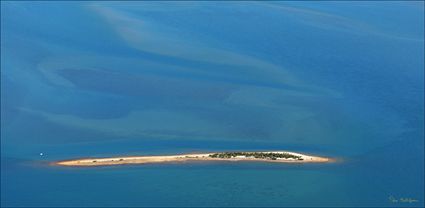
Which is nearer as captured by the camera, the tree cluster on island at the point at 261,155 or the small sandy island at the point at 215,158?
the small sandy island at the point at 215,158

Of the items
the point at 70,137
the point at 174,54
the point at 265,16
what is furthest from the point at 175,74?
the point at 265,16

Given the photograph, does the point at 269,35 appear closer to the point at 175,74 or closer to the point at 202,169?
the point at 175,74

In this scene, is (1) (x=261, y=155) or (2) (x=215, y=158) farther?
(1) (x=261, y=155)

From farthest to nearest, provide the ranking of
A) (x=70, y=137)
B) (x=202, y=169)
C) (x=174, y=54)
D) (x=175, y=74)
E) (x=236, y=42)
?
(x=236, y=42), (x=174, y=54), (x=175, y=74), (x=70, y=137), (x=202, y=169)

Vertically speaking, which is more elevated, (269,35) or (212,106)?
(269,35)

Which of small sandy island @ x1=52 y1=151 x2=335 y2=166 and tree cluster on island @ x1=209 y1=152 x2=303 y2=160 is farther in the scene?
tree cluster on island @ x1=209 y1=152 x2=303 y2=160

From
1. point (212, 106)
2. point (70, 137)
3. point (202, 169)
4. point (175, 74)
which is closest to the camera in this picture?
point (202, 169)

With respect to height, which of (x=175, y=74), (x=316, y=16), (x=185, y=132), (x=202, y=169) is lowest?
(x=202, y=169)

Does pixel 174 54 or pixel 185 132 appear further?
pixel 174 54
